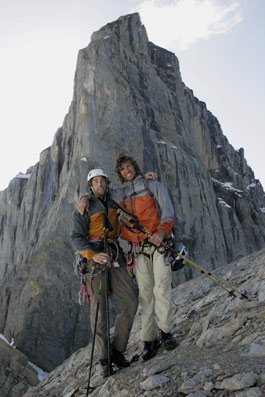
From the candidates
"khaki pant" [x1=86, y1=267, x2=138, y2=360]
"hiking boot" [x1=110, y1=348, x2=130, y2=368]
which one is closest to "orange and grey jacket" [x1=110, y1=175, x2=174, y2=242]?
"khaki pant" [x1=86, y1=267, x2=138, y2=360]

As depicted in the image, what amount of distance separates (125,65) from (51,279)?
37923 millimetres

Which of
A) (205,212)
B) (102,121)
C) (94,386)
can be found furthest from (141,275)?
(205,212)

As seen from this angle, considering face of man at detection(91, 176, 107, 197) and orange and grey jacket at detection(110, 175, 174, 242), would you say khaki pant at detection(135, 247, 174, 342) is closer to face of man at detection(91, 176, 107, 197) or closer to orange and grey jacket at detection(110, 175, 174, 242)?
orange and grey jacket at detection(110, 175, 174, 242)

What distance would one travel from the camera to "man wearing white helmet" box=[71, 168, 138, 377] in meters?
7.11

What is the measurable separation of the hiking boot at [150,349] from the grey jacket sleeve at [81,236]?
2084mm

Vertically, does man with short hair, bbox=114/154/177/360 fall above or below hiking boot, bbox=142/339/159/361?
above

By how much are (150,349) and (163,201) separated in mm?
2881

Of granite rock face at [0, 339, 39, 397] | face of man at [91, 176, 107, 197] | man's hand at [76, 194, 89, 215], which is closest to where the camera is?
man's hand at [76, 194, 89, 215]

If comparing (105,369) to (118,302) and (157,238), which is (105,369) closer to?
(118,302)

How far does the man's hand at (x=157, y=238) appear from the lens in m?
7.34

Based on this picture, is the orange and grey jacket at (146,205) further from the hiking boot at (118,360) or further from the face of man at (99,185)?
the hiking boot at (118,360)

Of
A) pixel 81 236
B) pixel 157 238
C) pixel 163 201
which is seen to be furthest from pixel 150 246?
pixel 81 236

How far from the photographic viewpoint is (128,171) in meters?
8.16

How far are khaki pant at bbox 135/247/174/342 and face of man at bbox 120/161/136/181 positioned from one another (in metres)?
1.55
